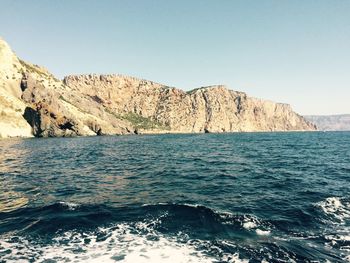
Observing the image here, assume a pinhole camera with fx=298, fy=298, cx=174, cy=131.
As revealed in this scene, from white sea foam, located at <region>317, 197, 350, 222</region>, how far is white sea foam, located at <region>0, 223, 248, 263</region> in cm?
981

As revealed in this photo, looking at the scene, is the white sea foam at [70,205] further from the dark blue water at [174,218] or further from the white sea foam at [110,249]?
the white sea foam at [110,249]

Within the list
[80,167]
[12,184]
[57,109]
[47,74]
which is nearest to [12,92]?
[57,109]

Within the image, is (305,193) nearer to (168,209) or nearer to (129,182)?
(168,209)

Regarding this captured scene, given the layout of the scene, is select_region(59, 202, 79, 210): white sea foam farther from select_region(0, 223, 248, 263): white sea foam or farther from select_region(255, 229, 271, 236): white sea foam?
select_region(255, 229, 271, 236): white sea foam

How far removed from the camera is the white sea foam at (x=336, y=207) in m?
19.1

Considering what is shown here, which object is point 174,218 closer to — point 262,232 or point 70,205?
point 262,232

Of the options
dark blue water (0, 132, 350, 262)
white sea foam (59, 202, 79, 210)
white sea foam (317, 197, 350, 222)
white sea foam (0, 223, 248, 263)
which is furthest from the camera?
white sea foam (59, 202, 79, 210)

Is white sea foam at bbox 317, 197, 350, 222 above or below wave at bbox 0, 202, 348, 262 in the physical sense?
above

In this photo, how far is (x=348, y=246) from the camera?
560 inches

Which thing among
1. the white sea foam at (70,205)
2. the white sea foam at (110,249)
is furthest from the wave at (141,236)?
the white sea foam at (70,205)

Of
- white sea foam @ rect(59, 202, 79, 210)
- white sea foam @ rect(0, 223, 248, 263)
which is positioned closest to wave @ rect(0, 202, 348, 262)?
white sea foam @ rect(0, 223, 248, 263)

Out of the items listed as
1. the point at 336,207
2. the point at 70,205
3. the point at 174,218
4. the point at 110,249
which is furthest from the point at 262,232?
the point at 70,205

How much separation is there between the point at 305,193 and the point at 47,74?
196839 mm

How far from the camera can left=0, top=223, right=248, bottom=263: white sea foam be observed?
42.2 ft
